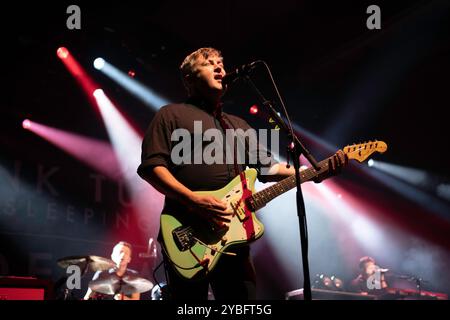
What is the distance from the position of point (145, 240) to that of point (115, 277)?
2409 mm

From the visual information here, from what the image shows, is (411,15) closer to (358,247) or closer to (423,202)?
(423,202)

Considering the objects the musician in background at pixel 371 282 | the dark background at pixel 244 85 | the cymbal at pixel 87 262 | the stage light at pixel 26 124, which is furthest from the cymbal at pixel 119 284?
the musician in background at pixel 371 282

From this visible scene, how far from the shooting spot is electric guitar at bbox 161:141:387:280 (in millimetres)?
2629

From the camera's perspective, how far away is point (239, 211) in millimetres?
2840

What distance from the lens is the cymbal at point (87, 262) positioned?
6.31 metres

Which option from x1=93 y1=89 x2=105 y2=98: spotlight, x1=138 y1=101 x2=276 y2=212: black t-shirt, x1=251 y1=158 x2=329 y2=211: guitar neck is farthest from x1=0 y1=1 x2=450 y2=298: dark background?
x1=138 y1=101 x2=276 y2=212: black t-shirt

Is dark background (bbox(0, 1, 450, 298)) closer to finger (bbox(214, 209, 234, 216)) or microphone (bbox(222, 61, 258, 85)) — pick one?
microphone (bbox(222, 61, 258, 85))

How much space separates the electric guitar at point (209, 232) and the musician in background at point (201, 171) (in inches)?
1.8

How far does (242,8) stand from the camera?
25.6 ft

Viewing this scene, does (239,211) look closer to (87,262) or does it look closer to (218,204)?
(218,204)

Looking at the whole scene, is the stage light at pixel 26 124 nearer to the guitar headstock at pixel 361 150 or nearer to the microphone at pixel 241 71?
the microphone at pixel 241 71

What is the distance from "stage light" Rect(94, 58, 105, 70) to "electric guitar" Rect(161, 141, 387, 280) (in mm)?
5908

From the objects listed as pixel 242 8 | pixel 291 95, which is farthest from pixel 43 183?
pixel 291 95

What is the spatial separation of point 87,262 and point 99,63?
3540mm
